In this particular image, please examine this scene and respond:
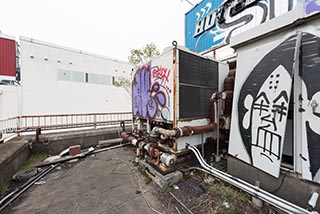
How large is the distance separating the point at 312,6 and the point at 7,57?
14818 millimetres

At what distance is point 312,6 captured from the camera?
198 cm

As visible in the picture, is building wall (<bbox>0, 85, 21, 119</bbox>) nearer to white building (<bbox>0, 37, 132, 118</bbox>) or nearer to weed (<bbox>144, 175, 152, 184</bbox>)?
white building (<bbox>0, 37, 132, 118</bbox>)

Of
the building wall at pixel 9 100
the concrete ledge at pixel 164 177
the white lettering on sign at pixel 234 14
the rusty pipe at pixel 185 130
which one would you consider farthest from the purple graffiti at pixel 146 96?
the building wall at pixel 9 100

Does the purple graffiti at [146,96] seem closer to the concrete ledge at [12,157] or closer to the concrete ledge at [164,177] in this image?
the concrete ledge at [164,177]

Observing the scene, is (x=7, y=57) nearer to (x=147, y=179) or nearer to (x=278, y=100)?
(x=147, y=179)

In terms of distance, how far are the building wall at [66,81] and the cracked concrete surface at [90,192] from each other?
716 cm

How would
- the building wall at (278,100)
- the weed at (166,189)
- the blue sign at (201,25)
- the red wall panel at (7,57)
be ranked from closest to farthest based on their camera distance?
the building wall at (278,100) < the weed at (166,189) < the blue sign at (201,25) < the red wall panel at (7,57)

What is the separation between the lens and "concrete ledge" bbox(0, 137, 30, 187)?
331cm

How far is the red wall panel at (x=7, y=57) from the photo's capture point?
8.98 meters

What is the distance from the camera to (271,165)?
2.42 metres

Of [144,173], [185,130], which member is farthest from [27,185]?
[185,130]

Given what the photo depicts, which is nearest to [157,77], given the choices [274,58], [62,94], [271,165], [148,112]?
[148,112]

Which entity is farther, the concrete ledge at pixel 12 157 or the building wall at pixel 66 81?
the building wall at pixel 66 81

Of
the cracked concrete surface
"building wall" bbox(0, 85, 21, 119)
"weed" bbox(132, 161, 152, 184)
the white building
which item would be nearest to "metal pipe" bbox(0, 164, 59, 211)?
the cracked concrete surface
